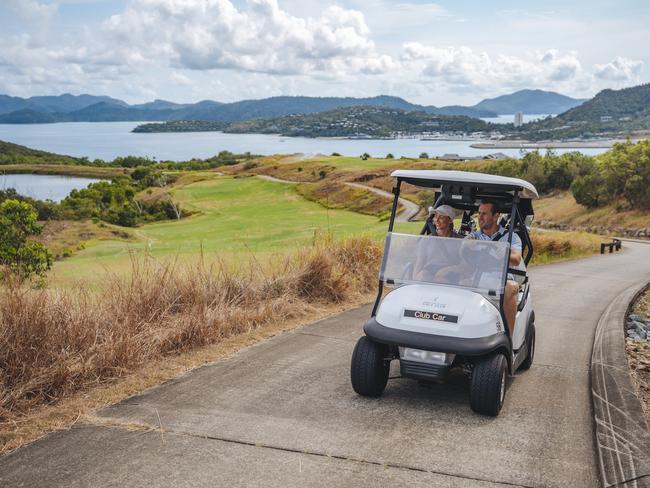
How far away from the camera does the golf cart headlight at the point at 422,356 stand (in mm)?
5595

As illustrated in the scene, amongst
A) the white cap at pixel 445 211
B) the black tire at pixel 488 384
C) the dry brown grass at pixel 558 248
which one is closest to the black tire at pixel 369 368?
the black tire at pixel 488 384

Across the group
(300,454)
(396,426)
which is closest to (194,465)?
(300,454)

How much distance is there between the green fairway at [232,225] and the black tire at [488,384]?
20033 millimetres

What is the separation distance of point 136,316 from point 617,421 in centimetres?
521

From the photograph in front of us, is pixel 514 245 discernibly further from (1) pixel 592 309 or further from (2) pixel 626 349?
(1) pixel 592 309

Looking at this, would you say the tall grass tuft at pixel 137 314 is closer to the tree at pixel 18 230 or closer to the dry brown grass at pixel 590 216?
the tree at pixel 18 230

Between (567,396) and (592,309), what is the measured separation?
6.16 m

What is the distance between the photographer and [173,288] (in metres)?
8.50

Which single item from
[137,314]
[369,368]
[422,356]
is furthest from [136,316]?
[422,356]

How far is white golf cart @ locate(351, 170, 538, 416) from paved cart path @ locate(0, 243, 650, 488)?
36 cm

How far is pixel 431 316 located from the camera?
18.6 ft

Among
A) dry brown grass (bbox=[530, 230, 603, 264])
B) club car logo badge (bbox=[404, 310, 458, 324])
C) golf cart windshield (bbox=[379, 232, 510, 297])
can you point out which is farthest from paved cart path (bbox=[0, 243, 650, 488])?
dry brown grass (bbox=[530, 230, 603, 264])

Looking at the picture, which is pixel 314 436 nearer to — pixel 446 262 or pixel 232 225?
pixel 446 262

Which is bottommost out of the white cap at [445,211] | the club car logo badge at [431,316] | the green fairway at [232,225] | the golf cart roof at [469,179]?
the green fairway at [232,225]
